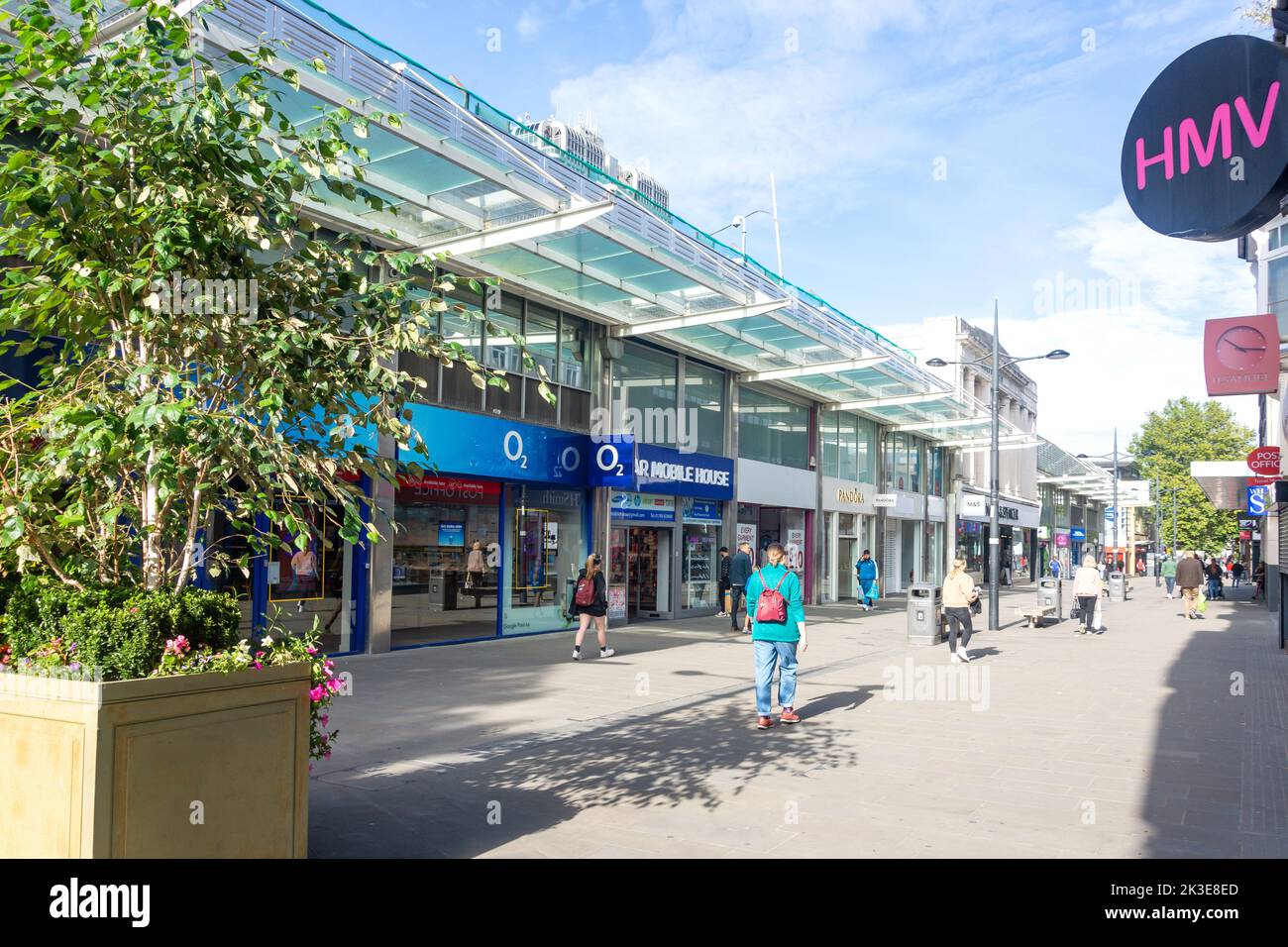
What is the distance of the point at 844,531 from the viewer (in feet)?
99.2

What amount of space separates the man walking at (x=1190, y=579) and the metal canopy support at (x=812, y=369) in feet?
32.1

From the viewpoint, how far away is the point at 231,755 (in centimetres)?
439

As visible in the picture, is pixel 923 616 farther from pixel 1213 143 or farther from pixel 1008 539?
pixel 1008 539

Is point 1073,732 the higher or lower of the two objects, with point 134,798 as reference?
lower

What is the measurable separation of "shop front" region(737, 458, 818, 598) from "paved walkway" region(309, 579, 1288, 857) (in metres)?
9.82

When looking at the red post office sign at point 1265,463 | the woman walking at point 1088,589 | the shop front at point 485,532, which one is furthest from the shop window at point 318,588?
the red post office sign at point 1265,463

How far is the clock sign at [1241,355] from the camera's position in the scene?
1207 cm

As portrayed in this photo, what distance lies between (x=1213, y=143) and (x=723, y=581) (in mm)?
18220

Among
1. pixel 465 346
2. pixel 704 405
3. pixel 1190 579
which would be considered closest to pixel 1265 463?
pixel 1190 579

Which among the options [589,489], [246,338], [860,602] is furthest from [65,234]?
[860,602]

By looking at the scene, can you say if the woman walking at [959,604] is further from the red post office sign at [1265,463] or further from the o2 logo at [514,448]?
the o2 logo at [514,448]
